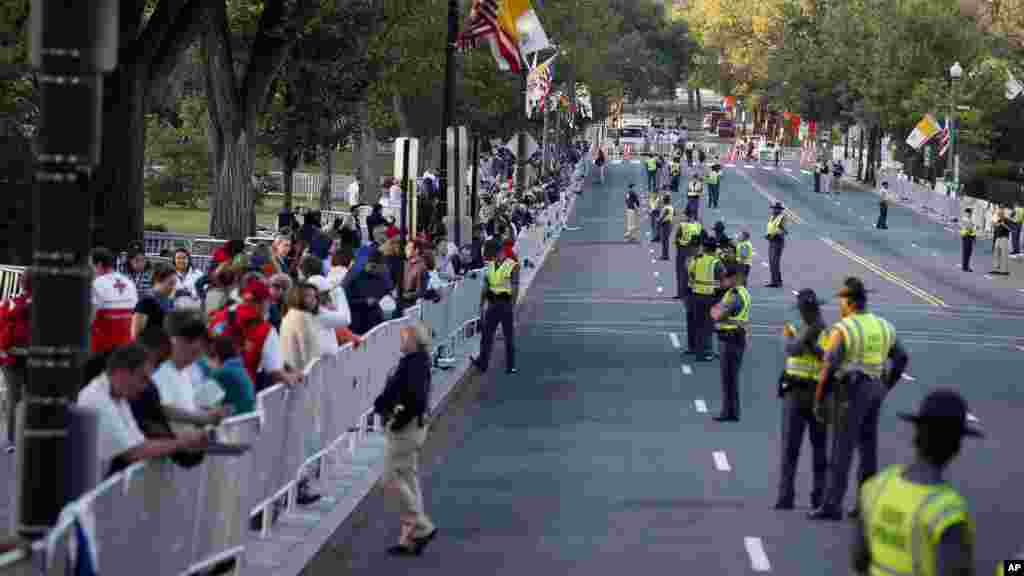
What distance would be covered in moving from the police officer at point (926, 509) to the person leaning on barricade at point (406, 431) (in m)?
7.68

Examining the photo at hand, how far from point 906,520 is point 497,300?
20.7 metres

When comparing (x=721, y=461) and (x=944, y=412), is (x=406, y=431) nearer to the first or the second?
(x=721, y=461)

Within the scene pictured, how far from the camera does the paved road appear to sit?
15.5 meters

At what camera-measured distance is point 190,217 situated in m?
64.9

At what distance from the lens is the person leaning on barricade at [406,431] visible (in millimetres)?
15414

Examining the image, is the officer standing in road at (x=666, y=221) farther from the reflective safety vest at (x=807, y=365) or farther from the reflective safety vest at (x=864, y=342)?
the reflective safety vest at (x=864, y=342)

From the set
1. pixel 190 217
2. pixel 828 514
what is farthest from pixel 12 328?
pixel 190 217

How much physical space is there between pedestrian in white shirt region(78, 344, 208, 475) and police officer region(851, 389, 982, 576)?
4.20 meters

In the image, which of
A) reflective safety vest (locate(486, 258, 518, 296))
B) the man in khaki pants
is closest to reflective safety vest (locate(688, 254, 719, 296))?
reflective safety vest (locate(486, 258, 518, 296))

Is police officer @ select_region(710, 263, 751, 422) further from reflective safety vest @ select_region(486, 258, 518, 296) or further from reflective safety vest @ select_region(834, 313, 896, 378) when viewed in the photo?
reflective safety vest @ select_region(834, 313, 896, 378)

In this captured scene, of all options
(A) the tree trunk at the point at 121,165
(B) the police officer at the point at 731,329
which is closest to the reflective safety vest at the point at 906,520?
(B) the police officer at the point at 731,329

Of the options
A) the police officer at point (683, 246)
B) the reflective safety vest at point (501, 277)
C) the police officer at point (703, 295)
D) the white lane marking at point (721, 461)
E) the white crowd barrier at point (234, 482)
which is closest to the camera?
the white crowd barrier at point (234, 482)

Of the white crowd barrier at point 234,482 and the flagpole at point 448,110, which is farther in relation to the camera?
the flagpole at point 448,110

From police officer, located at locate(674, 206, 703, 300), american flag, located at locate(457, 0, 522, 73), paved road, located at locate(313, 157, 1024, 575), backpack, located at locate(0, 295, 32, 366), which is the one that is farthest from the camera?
police officer, located at locate(674, 206, 703, 300)
